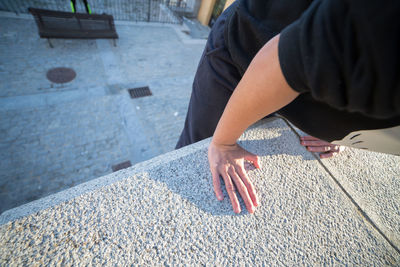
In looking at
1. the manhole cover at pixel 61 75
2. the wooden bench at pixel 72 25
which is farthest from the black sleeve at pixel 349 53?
the wooden bench at pixel 72 25

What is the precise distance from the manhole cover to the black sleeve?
24.1ft

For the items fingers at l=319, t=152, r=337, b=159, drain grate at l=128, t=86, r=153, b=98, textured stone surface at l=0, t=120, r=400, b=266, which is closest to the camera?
textured stone surface at l=0, t=120, r=400, b=266

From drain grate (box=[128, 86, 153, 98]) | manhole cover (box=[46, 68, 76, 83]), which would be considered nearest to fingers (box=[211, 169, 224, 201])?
drain grate (box=[128, 86, 153, 98])

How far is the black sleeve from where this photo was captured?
408 millimetres

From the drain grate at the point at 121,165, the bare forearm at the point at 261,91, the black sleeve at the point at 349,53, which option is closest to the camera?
the black sleeve at the point at 349,53

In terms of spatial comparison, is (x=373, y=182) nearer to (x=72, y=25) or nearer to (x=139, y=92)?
(x=139, y=92)

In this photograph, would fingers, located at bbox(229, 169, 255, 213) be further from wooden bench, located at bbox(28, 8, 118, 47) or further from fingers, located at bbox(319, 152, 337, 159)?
wooden bench, located at bbox(28, 8, 118, 47)

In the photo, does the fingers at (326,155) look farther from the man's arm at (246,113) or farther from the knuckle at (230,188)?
the knuckle at (230,188)

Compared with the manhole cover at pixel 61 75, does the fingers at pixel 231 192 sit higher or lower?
higher

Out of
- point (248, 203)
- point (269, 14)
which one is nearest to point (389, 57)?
point (269, 14)

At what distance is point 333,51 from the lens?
1.58 ft

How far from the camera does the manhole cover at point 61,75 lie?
6.05 meters

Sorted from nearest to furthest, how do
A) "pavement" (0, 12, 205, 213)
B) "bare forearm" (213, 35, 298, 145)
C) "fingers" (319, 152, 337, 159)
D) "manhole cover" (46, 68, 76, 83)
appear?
1. "bare forearm" (213, 35, 298, 145)
2. "fingers" (319, 152, 337, 159)
3. "pavement" (0, 12, 205, 213)
4. "manhole cover" (46, 68, 76, 83)

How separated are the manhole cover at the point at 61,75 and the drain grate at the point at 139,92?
1.96 meters
